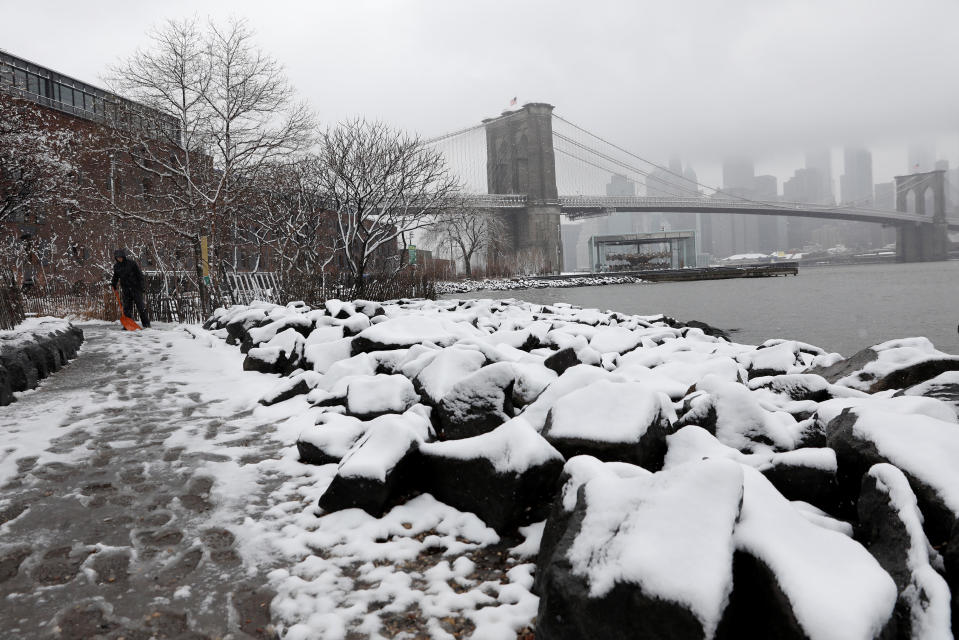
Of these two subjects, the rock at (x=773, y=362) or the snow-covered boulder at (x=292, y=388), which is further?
the rock at (x=773, y=362)

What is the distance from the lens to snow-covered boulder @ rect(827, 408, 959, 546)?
187 cm

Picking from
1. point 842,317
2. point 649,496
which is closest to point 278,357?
point 649,496

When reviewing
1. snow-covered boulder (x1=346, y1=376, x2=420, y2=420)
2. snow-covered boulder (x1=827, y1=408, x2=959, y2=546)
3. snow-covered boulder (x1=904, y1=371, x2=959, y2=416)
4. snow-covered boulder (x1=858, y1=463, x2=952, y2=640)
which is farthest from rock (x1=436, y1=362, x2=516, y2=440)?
snow-covered boulder (x1=904, y1=371, x2=959, y2=416)

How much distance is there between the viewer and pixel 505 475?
7.92 ft

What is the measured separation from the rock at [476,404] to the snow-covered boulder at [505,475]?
569 mm

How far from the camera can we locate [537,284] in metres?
42.8

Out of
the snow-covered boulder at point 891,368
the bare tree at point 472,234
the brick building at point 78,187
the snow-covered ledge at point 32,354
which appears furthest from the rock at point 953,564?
the bare tree at point 472,234

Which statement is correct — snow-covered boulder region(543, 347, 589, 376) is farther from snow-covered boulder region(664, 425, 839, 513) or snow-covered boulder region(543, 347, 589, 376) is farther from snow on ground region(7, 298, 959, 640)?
snow-covered boulder region(664, 425, 839, 513)

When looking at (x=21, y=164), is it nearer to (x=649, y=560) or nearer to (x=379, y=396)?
(x=379, y=396)

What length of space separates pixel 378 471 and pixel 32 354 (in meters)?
5.07

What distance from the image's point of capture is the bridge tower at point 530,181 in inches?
2283

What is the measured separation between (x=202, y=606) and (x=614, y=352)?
4862mm

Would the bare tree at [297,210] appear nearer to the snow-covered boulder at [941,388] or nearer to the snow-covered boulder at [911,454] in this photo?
the snow-covered boulder at [941,388]

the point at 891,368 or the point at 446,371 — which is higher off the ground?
the point at 446,371
